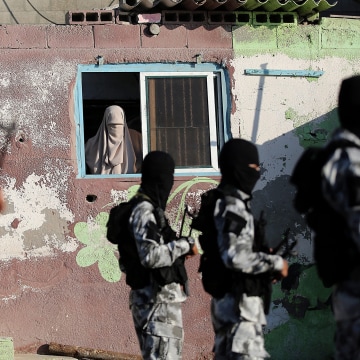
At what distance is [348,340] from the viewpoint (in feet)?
13.0

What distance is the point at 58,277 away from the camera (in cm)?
829

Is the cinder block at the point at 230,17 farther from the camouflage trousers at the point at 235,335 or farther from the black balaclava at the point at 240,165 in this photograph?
the camouflage trousers at the point at 235,335

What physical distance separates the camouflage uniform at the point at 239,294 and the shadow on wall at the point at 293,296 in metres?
3.66

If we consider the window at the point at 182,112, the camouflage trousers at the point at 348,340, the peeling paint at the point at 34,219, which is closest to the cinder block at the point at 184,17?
the window at the point at 182,112

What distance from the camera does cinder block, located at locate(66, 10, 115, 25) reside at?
8.59 m

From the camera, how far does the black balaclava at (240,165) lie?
16.1 feet

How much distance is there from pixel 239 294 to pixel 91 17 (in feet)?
15.1

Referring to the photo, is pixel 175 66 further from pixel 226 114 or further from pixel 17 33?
pixel 17 33

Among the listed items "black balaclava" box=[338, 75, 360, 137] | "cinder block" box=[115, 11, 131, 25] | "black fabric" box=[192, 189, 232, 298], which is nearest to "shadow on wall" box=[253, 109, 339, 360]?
"cinder block" box=[115, 11, 131, 25]

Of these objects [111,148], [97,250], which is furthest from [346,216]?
[111,148]

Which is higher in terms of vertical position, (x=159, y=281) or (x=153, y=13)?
(x=153, y=13)

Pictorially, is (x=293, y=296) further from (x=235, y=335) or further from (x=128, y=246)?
(x=235, y=335)

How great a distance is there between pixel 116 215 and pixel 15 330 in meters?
3.13

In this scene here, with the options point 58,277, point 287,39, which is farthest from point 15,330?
point 287,39
